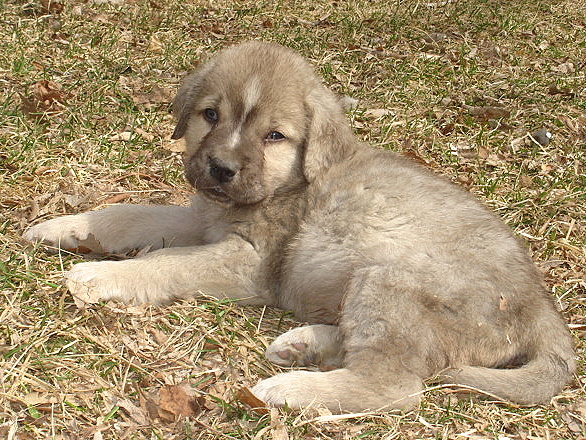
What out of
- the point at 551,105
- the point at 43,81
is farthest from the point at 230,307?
the point at 551,105

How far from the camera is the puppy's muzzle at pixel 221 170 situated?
3920mm

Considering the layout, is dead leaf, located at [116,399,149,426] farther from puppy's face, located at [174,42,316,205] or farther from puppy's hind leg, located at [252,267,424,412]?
puppy's face, located at [174,42,316,205]

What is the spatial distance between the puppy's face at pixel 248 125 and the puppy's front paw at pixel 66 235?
0.79m

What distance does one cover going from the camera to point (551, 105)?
6.99 metres

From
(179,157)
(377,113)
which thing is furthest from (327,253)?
(377,113)

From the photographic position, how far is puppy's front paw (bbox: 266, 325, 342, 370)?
145 inches

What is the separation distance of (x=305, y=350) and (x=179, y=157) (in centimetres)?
256

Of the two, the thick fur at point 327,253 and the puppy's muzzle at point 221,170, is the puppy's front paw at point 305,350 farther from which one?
the puppy's muzzle at point 221,170

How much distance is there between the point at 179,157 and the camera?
575 cm

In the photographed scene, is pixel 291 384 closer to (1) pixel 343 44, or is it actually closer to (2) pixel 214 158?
(2) pixel 214 158

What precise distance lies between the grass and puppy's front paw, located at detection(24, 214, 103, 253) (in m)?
0.11

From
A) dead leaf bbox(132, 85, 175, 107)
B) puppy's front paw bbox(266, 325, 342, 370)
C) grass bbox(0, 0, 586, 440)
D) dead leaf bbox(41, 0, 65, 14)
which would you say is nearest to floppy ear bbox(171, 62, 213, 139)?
grass bbox(0, 0, 586, 440)

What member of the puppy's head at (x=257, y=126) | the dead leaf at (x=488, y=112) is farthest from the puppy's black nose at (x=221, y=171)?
the dead leaf at (x=488, y=112)

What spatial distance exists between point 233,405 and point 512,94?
5.13m
